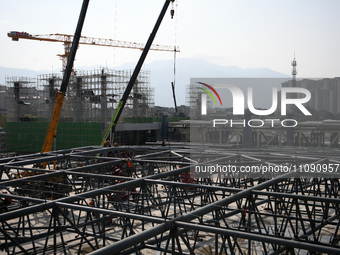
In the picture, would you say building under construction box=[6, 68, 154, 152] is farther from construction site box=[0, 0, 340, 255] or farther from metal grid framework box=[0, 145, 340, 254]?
metal grid framework box=[0, 145, 340, 254]

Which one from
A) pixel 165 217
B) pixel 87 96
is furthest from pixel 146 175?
pixel 87 96

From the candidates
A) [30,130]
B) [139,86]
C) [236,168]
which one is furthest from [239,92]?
[139,86]

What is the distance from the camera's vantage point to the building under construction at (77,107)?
66.3 m

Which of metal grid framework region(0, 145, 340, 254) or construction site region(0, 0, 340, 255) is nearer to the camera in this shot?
metal grid framework region(0, 145, 340, 254)

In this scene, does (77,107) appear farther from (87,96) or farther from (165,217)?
(165,217)

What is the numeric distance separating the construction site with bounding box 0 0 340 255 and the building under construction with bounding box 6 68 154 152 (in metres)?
0.22

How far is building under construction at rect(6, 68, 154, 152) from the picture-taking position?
6631 cm

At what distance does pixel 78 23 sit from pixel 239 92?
15179 mm

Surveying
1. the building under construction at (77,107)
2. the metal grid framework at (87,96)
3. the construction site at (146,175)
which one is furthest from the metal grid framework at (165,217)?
the metal grid framework at (87,96)

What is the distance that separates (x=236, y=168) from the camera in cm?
2833

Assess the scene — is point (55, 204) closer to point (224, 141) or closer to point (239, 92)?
point (239, 92)

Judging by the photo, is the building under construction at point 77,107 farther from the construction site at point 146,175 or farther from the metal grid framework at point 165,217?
the metal grid framework at point 165,217

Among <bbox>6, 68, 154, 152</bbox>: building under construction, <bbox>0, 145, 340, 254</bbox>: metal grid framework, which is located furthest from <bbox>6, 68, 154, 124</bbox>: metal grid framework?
<bbox>0, 145, 340, 254</bbox>: metal grid framework

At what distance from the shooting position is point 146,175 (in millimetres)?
34000
